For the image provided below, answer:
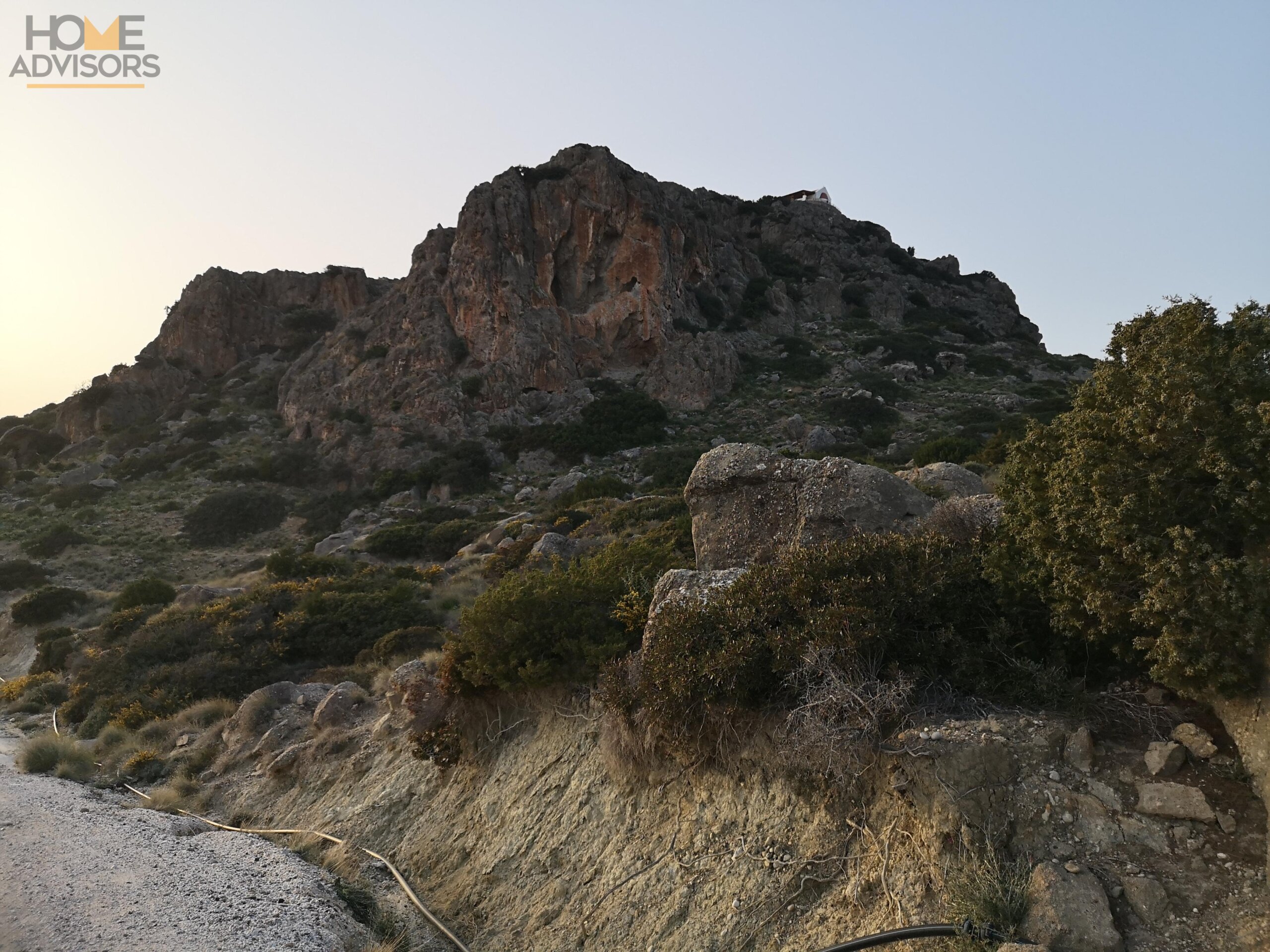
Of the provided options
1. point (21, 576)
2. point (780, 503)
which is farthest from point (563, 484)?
point (780, 503)

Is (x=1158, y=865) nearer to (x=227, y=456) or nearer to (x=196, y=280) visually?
(x=227, y=456)

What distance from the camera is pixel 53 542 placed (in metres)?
35.0

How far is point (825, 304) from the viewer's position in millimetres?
65000

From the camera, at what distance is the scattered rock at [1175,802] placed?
410cm

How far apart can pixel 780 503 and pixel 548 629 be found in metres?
3.16

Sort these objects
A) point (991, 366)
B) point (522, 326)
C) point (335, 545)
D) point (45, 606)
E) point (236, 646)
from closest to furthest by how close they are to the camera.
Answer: point (236, 646)
point (45, 606)
point (335, 545)
point (991, 366)
point (522, 326)

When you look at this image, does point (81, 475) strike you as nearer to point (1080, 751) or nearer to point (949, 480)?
point (949, 480)

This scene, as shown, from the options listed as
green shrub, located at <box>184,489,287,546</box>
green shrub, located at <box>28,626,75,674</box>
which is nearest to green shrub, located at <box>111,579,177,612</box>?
green shrub, located at <box>28,626,75,674</box>

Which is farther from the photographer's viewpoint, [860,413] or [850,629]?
[860,413]

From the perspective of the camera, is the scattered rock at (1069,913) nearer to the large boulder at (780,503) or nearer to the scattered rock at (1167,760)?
the scattered rock at (1167,760)

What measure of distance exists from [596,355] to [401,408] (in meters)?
13.5

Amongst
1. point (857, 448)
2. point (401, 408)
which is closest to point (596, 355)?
point (401, 408)

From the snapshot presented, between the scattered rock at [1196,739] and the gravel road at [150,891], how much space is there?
689cm

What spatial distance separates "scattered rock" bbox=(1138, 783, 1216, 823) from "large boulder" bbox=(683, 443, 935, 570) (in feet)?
13.9
